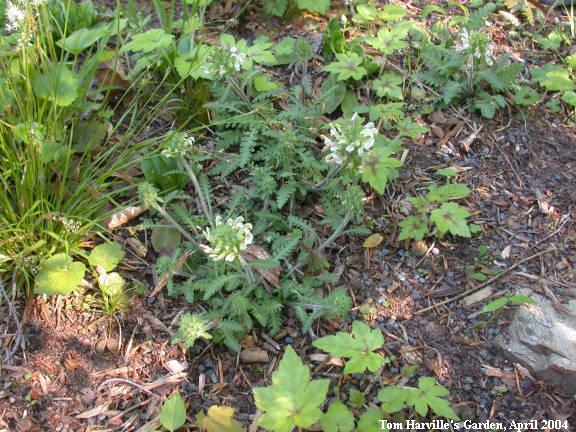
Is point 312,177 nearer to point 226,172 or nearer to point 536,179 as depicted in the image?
point 226,172

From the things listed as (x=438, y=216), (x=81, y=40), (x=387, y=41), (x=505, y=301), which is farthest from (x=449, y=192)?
(x=81, y=40)

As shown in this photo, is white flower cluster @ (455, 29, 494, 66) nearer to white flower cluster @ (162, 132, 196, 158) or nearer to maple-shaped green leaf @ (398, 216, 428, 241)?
maple-shaped green leaf @ (398, 216, 428, 241)

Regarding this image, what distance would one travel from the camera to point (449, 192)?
2928mm

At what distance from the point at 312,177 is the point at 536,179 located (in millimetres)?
1219

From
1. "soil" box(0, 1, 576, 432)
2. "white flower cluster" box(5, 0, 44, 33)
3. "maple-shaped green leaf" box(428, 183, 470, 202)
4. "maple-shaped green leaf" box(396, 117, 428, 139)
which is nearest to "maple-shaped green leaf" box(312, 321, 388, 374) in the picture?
"soil" box(0, 1, 576, 432)

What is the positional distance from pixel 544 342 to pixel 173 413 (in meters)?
1.51

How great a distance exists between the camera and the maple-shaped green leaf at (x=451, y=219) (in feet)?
9.06

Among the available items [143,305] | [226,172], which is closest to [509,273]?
[226,172]

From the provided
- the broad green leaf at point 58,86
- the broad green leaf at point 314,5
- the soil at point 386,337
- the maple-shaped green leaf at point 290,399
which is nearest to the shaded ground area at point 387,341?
the soil at point 386,337

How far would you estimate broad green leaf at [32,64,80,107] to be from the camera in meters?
2.66

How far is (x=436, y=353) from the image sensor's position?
254cm

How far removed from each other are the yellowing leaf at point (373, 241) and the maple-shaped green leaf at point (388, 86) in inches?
33.4

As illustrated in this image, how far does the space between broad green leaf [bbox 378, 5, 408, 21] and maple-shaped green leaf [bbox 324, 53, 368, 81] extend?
1.37 ft

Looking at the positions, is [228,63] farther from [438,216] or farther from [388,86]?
[438,216]
